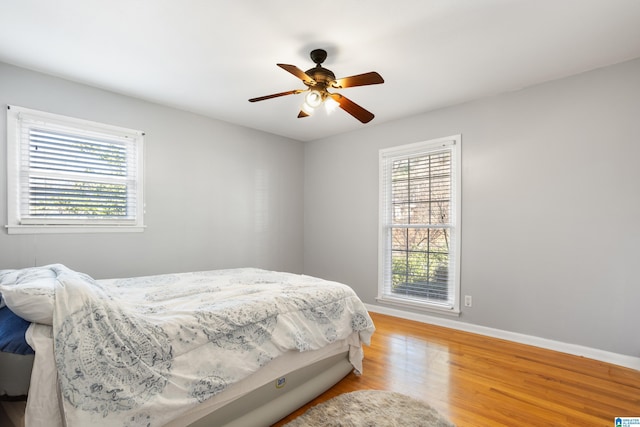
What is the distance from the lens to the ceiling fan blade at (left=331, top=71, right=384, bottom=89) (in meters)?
2.08

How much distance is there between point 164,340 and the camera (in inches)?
54.8

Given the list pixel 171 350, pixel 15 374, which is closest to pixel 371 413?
pixel 171 350

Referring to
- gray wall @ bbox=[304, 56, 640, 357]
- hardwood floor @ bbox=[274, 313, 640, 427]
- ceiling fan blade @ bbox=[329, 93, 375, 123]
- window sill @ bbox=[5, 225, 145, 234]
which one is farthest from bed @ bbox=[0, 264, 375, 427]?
gray wall @ bbox=[304, 56, 640, 357]

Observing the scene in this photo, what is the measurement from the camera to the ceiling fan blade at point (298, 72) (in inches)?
79.3

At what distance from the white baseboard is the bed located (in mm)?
1765

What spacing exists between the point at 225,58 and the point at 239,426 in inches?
102

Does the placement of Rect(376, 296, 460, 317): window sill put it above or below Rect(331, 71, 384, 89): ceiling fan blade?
below

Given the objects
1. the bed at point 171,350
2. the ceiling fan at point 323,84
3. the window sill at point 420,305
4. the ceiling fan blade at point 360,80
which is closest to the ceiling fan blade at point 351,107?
the ceiling fan at point 323,84

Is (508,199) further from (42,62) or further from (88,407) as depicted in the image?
(42,62)

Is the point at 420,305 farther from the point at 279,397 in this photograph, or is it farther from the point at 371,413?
the point at 279,397

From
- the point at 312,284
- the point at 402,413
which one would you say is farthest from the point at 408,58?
the point at 402,413

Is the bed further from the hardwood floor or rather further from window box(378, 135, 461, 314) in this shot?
window box(378, 135, 461, 314)

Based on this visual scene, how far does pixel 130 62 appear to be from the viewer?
8.55 feet

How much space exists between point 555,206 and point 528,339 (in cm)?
132
